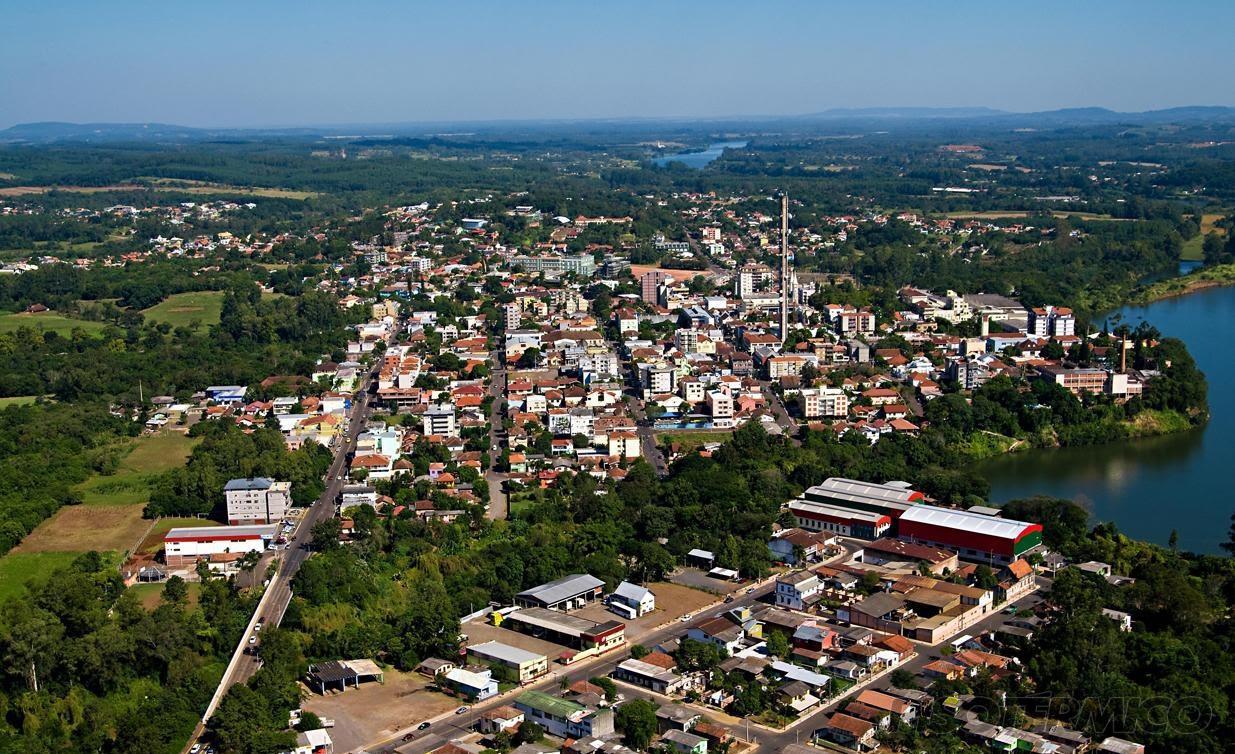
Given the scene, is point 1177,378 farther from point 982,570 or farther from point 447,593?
point 447,593

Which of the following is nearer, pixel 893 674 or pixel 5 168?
pixel 893 674

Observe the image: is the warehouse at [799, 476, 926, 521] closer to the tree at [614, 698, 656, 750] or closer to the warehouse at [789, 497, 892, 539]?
the warehouse at [789, 497, 892, 539]

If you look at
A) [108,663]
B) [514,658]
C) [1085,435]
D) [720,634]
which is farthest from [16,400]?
[1085,435]

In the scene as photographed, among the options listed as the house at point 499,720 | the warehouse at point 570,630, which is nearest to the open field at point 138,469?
the warehouse at point 570,630

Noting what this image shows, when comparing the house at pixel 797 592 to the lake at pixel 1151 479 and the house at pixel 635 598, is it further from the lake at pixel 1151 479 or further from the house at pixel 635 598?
the lake at pixel 1151 479

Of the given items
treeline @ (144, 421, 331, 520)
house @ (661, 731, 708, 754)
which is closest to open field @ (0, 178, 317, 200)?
treeline @ (144, 421, 331, 520)

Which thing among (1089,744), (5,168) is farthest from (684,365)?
(5,168)

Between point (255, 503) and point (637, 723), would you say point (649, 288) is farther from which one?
point (637, 723)
